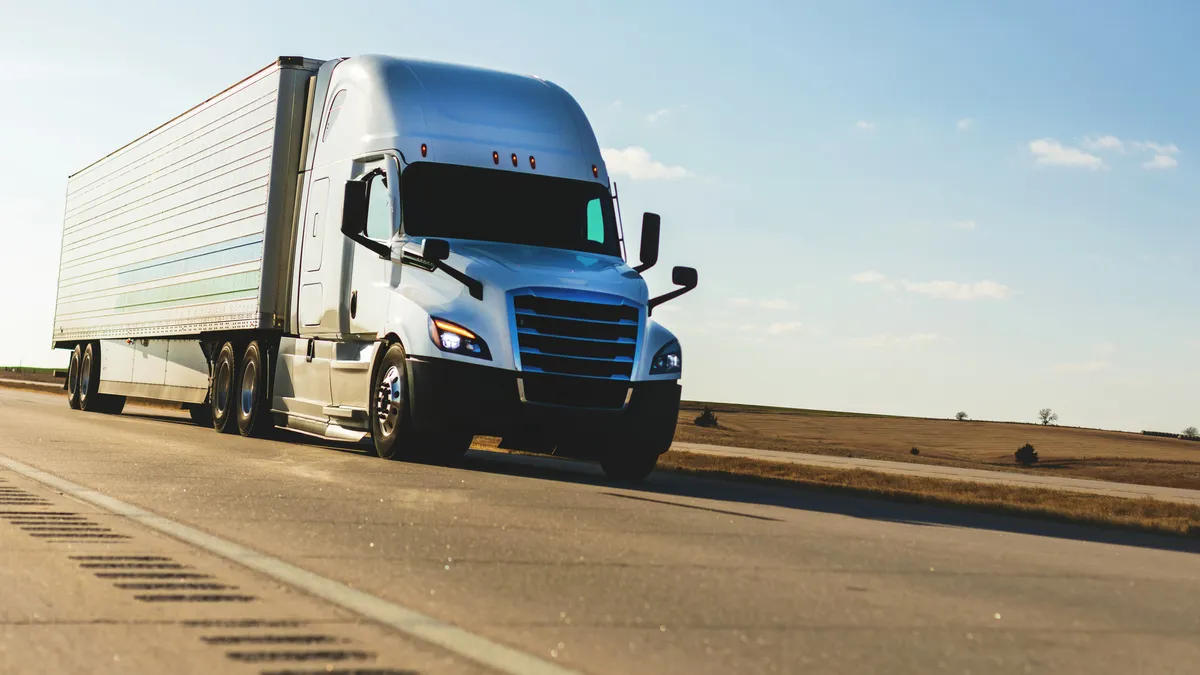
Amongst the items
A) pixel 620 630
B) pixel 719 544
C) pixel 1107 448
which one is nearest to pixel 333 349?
pixel 719 544

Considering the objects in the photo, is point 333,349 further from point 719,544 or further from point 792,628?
point 792,628

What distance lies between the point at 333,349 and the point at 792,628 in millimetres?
11806

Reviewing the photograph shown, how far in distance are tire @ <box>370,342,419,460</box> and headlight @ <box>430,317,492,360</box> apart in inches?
25.0

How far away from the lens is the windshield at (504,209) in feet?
50.5

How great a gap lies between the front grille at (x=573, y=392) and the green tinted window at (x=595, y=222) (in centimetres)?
219

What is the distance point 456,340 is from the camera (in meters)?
14.0

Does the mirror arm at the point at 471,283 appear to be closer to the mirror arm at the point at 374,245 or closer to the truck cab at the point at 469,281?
the truck cab at the point at 469,281

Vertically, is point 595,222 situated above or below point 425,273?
above

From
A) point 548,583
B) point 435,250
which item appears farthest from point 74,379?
point 548,583

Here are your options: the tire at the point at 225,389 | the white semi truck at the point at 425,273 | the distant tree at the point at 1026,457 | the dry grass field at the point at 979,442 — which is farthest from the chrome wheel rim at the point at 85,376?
the distant tree at the point at 1026,457

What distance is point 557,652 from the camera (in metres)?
5.12

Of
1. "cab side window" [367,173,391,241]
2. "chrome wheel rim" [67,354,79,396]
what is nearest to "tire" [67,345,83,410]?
"chrome wheel rim" [67,354,79,396]

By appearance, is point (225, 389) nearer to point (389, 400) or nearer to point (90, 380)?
point (389, 400)

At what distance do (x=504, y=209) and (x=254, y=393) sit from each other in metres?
5.83
